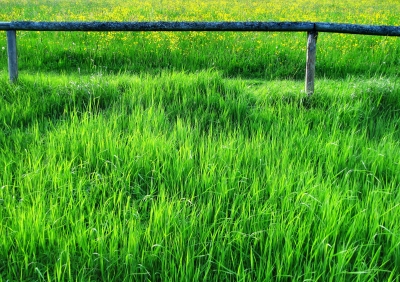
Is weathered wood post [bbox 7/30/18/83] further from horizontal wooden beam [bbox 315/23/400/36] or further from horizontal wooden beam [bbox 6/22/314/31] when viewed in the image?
horizontal wooden beam [bbox 315/23/400/36]

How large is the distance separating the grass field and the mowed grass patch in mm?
13

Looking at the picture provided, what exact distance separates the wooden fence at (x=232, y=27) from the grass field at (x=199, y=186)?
41cm

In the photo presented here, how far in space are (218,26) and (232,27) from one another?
189mm

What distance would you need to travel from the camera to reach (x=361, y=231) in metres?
2.46

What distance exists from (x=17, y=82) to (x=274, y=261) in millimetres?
4827

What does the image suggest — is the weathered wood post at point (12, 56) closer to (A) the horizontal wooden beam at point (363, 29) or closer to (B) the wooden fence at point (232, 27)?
(B) the wooden fence at point (232, 27)

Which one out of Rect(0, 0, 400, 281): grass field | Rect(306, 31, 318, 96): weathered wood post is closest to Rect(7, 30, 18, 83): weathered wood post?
Rect(0, 0, 400, 281): grass field

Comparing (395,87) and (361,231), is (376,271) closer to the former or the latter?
(361,231)

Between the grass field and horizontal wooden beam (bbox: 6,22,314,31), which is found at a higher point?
horizontal wooden beam (bbox: 6,22,314,31)

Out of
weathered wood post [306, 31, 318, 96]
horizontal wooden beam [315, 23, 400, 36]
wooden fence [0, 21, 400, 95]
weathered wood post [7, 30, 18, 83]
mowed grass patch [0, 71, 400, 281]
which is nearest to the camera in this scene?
mowed grass patch [0, 71, 400, 281]

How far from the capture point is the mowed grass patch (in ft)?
7.38

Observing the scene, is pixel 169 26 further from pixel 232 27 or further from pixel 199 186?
pixel 199 186

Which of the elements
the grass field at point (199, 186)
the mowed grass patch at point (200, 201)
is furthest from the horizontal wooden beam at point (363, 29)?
the mowed grass patch at point (200, 201)

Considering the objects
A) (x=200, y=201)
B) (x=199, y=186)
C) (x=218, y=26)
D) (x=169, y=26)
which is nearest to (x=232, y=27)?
(x=218, y=26)
